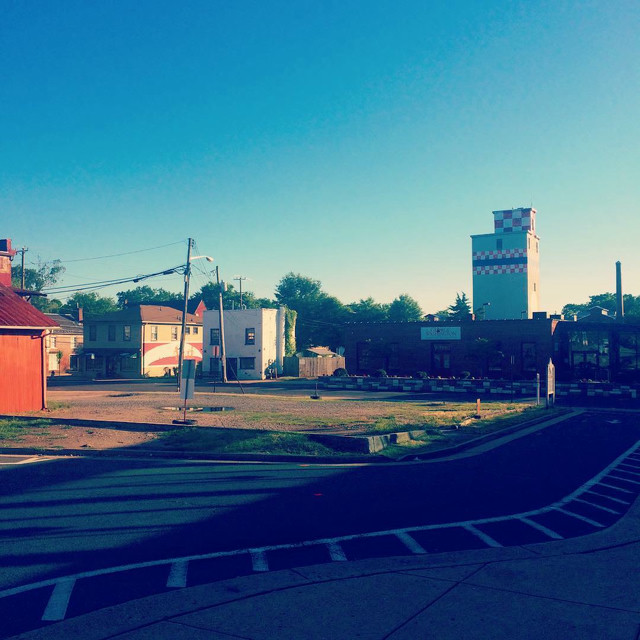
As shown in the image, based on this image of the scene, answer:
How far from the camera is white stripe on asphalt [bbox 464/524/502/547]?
27.2 ft

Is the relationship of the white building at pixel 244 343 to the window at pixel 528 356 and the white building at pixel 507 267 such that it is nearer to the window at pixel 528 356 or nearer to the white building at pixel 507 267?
the white building at pixel 507 267

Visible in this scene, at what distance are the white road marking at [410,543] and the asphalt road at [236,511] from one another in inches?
4.2

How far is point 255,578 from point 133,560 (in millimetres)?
1602

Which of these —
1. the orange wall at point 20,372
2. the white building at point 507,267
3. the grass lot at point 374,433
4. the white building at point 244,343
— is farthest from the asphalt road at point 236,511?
the white building at point 507,267

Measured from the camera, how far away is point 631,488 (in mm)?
12375

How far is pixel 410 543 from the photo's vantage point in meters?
8.26

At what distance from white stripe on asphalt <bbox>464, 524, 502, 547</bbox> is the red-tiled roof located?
70.0ft

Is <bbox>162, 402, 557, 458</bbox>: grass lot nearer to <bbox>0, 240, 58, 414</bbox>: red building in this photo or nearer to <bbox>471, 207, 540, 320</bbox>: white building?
<bbox>0, 240, 58, 414</bbox>: red building

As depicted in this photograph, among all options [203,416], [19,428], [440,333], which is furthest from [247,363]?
[19,428]

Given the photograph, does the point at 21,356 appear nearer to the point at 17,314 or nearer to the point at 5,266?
the point at 17,314

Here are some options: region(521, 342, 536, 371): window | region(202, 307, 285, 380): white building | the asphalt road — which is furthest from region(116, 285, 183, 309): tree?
the asphalt road

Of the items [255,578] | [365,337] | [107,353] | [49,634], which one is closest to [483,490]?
[255,578]

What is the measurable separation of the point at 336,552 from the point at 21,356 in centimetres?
2169

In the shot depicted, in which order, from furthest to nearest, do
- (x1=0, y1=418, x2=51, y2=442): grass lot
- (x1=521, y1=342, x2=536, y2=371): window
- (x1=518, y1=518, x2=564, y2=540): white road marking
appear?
(x1=521, y1=342, x2=536, y2=371): window, (x1=0, y1=418, x2=51, y2=442): grass lot, (x1=518, y1=518, x2=564, y2=540): white road marking
